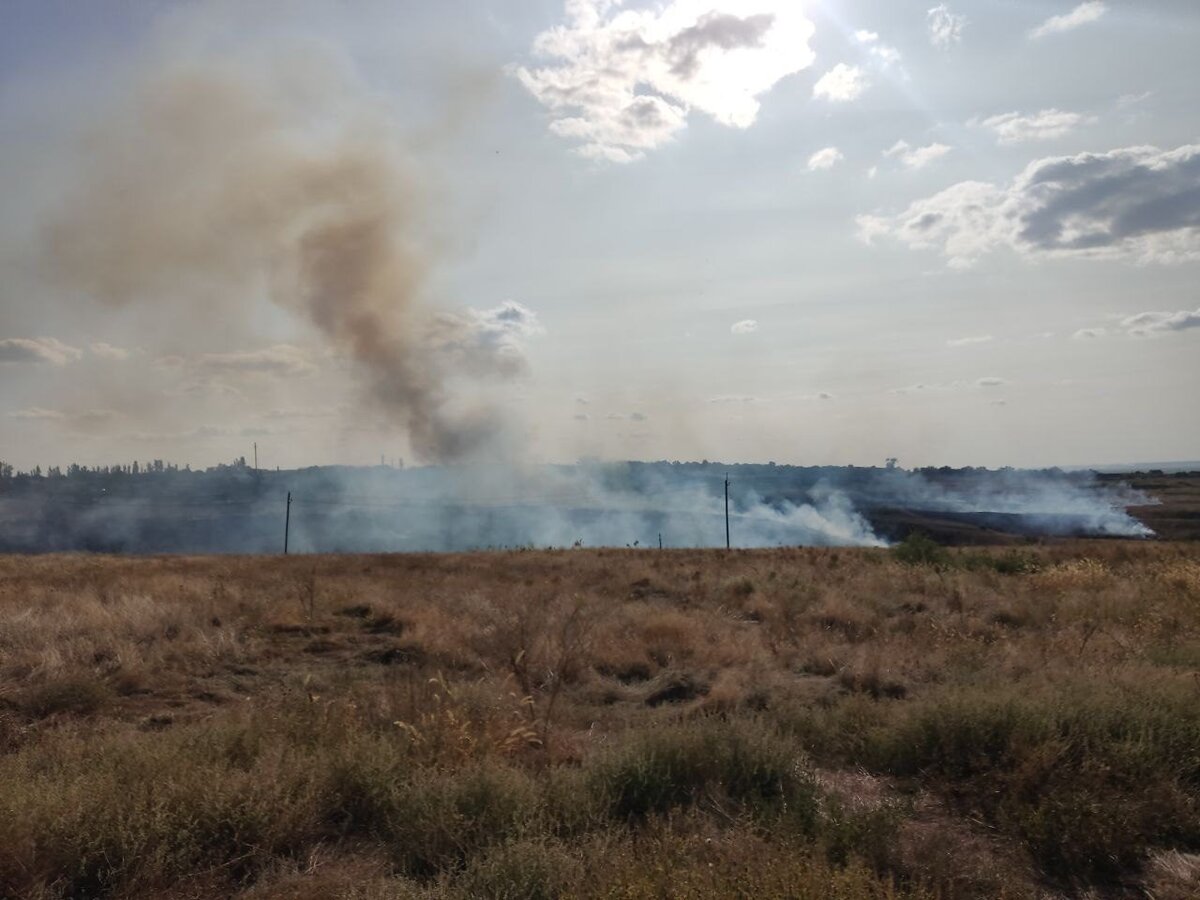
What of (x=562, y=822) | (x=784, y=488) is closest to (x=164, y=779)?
(x=562, y=822)

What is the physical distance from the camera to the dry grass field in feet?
13.1

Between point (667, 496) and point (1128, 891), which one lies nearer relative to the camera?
point (1128, 891)

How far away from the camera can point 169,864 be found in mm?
4059

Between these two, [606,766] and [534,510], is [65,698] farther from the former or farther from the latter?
[534,510]

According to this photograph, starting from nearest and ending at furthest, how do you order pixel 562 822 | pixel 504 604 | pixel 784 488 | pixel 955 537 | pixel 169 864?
pixel 169 864 → pixel 562 822 → pixel 504 604 → pixel 955 537 → pixel 784 488

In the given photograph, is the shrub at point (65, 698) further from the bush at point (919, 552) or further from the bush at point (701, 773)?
the bush at point (919, 552)

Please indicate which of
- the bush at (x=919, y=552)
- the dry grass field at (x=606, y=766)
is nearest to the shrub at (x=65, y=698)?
the dry grass field at (x=606, y=766)

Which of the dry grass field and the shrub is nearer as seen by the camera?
the dry grass field

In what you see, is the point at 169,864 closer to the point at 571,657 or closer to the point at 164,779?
the point at 164,779

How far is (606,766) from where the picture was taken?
5.16 meters

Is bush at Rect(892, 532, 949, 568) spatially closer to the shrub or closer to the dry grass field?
the dry grass field

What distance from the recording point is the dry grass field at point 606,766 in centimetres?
398

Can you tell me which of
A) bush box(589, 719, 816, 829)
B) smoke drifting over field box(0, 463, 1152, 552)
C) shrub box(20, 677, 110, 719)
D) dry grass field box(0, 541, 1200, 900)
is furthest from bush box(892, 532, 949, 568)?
smoke drifting over field box(0, 463, 1152, 552)

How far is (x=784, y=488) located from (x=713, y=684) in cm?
10924
